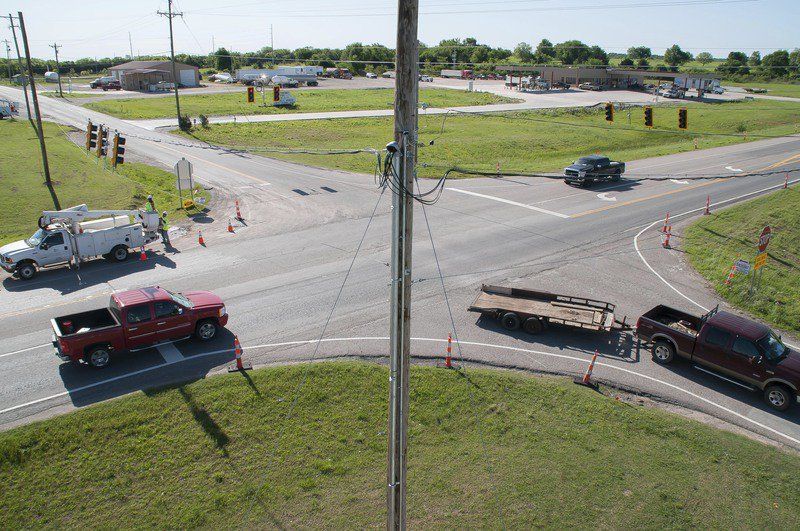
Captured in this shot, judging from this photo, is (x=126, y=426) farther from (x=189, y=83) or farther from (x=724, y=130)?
(x=189, y=83)

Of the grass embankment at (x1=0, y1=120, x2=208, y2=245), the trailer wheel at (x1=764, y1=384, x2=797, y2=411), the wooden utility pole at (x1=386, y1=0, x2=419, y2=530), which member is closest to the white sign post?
the grass embankment at (x1=0, y1=120, x2=208, y2=245)

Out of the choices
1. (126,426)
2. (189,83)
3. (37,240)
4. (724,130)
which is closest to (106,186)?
(37,240)

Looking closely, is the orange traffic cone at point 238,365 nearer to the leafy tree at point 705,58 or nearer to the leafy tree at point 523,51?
the leafy tree at point 523,51

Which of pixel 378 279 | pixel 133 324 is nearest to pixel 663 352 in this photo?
pixel 378 279

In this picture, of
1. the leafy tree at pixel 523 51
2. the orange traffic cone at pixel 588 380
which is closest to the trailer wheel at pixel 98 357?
the orange traffic cone at pixel 588 380

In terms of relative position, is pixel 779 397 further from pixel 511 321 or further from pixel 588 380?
pixel 511 321
